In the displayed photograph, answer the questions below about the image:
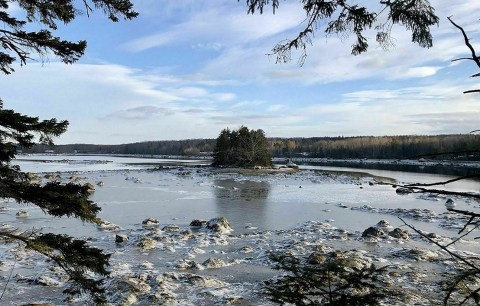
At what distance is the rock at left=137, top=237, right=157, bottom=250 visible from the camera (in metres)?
14.0

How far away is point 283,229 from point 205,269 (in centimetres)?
685

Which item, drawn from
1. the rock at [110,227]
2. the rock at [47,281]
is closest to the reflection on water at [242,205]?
the rock at [110,227]

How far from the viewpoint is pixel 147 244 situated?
1415 cm

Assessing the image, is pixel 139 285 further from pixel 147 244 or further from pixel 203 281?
pixel 147 244

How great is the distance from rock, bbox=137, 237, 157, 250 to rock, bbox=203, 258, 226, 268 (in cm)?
316

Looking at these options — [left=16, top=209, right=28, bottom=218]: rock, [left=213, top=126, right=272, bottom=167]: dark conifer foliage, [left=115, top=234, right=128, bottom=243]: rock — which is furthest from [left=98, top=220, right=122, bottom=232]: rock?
[left=213, top=126, right=272, bottom=167]: dark conifer foliage

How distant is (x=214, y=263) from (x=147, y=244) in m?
3.64

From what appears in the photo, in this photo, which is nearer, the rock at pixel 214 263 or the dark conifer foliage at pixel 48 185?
the dark conifer foliage at pixel 48 185

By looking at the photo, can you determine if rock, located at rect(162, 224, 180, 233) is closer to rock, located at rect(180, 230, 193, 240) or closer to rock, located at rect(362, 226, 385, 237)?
rock, located at rect(180, 230, 193, 240)

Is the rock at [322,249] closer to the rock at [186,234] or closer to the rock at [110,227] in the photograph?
the rock at [186,234]

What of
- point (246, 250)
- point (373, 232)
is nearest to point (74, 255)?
point (246, 250)

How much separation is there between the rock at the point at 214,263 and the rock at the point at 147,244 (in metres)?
3.16

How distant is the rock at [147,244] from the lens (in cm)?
1400

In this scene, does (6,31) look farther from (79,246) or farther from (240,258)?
(240,258)
